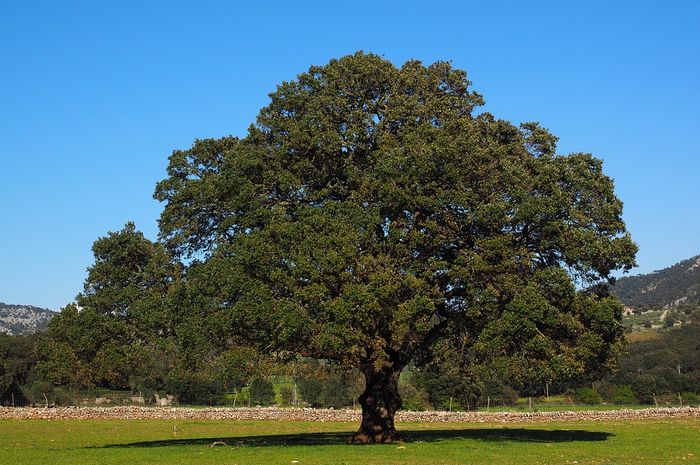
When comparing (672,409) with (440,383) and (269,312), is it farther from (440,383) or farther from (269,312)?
(269,312)

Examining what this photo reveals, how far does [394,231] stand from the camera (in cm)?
3025

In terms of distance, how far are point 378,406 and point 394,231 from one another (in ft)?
27.3

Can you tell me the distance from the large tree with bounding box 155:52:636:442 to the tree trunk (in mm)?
87

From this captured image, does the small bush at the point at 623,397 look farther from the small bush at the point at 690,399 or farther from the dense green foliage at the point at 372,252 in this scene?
the dense green foliage at the point at 372,252

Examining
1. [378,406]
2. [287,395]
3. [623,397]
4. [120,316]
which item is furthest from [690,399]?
[120,316]

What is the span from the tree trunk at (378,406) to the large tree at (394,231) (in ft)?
0.29

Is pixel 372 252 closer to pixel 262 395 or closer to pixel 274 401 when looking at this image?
pixel 262 395

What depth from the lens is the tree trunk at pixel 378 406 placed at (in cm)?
3312

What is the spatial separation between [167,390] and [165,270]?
4706cm

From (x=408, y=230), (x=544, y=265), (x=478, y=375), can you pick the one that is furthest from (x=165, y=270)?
(x=544, y=265)

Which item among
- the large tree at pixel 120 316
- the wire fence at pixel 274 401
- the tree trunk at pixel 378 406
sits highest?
Result: the large tree at pixel 120 316

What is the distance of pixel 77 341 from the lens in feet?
118

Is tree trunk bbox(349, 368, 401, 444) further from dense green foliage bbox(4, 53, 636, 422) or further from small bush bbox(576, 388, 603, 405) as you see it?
small bush bbox(576, 388, 603, 405)

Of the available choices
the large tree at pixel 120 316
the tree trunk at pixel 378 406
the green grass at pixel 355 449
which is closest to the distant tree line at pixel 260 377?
the large tree at pixel 120 316
